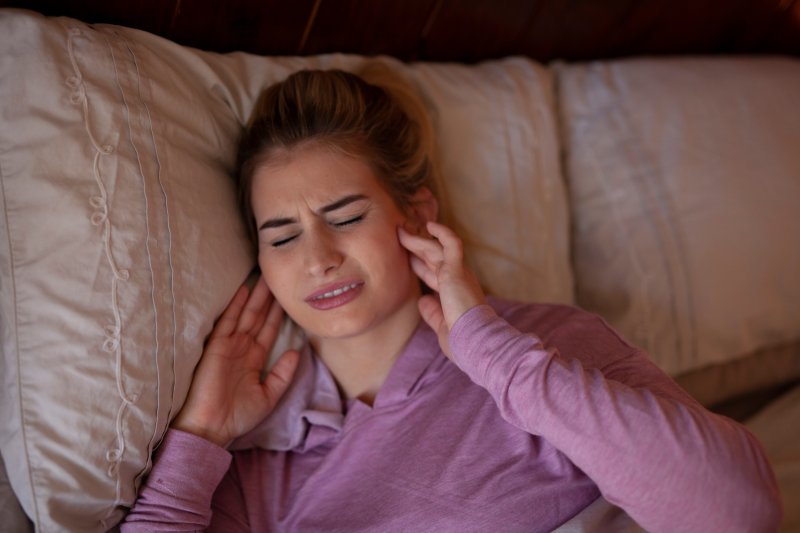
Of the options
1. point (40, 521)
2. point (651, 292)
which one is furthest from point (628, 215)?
point (40, 521)

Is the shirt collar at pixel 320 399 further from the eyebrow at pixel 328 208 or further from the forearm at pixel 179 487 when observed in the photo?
the eyebrow at pixel 328 208

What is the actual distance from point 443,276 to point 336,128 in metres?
0.35

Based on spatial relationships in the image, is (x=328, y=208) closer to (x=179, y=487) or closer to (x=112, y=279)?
(x=112, y=279)

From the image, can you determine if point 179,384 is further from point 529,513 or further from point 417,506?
point 529,513

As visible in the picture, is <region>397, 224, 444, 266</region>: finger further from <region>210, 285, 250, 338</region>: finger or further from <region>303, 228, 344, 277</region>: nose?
<region>210, 285, 250, 338</region>: finger

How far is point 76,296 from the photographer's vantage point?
42.3 inches

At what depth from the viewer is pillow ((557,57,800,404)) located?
1621mm

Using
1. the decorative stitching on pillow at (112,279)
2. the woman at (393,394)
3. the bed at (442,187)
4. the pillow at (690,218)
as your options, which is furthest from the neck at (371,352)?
the pillow at (690,218)

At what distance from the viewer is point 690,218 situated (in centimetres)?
164

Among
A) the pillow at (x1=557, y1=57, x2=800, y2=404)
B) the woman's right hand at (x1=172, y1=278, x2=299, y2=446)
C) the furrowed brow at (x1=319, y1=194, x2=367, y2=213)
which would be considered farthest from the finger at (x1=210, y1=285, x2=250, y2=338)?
the pillow at (x1=557, y1=57, x2=800, y2=404)

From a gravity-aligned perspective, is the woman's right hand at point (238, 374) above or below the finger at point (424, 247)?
below

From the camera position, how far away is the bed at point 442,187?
107 cm

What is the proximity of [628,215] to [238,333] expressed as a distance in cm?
94

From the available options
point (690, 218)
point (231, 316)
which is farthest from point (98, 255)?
point (690, 218)
